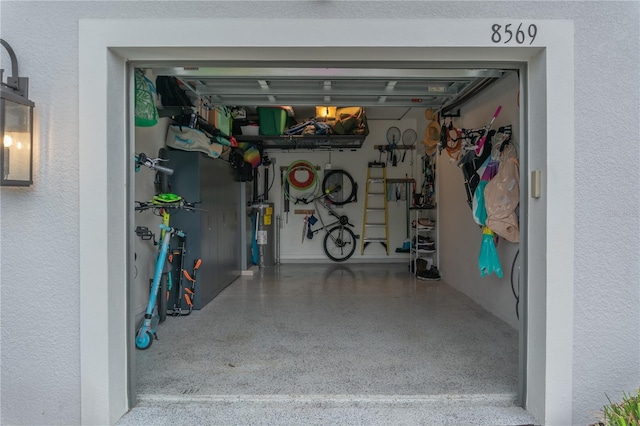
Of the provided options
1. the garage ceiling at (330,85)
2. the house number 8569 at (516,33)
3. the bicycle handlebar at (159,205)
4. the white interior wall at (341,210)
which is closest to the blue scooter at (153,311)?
the bicycle handlebar at (159,205)

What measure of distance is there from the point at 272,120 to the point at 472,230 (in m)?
3.36

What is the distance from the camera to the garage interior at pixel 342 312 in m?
2.08

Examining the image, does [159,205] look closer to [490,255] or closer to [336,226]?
[490,255]

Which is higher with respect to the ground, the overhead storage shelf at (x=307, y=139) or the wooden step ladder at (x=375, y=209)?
the overhead storage shelf at (x=307, y=139)

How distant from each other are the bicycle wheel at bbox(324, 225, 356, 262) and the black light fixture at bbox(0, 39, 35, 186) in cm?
606

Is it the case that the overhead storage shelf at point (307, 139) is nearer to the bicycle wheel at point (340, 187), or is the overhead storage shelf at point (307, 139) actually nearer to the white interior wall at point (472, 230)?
the bicycle wheel at point (340, 187)

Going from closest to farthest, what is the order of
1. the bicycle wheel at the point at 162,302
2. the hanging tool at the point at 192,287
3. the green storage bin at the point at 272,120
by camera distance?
1. the bicycle wheel at the point at 162,302
2. the hanging tool at the point at 192,287
3. the green storage bin at the point at 272,120

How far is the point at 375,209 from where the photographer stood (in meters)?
7.64

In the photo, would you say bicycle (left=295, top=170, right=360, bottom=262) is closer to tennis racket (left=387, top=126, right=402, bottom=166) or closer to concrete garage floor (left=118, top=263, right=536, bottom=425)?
tennis racket (left=387, top=126, right=402, bottom=166)

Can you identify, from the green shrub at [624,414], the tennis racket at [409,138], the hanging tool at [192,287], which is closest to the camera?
the green shrub at [624,414]

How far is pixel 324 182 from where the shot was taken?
7.54 m

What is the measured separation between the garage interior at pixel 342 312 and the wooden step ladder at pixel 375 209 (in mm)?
1181

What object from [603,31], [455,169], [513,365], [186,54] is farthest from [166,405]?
[455,169]

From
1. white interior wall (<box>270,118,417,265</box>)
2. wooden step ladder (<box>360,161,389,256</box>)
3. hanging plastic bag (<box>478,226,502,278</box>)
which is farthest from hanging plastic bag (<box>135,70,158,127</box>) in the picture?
wooden step ladder (<box>360,161,389,256</box>)
